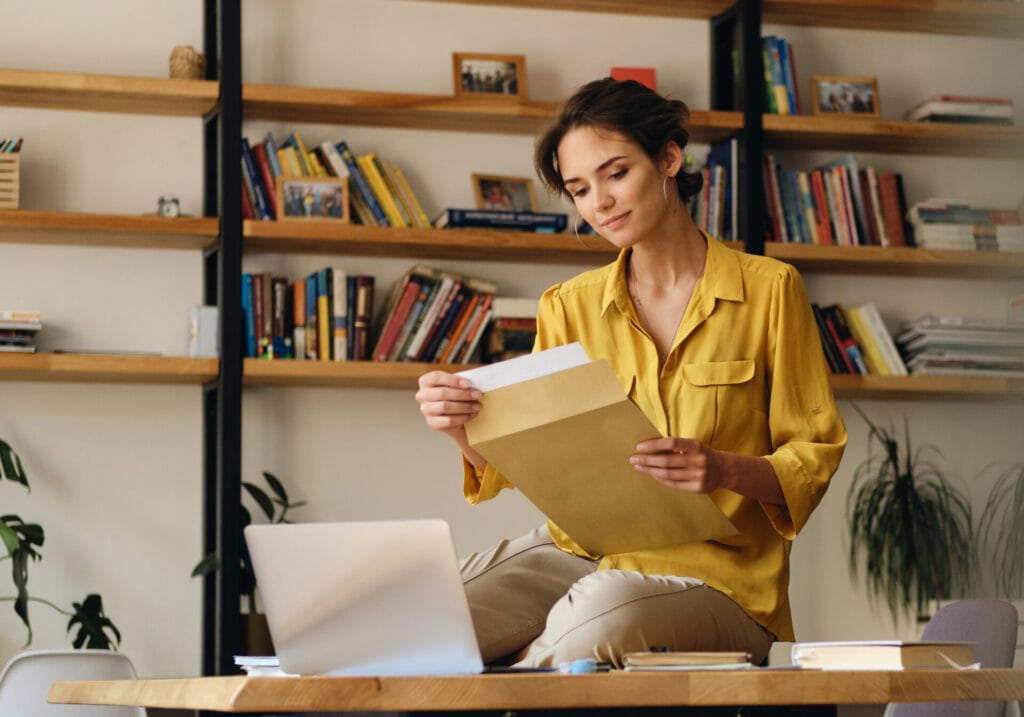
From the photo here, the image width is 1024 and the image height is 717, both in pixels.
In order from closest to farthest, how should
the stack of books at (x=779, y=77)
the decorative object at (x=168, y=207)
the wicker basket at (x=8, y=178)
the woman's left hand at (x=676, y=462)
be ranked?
the woman's left hand at (x=676, y=462)
the wicker basket at (x=8, y=178)
the decorative object at (x=168, y=207)
the stack of books at (x=779, y=77)

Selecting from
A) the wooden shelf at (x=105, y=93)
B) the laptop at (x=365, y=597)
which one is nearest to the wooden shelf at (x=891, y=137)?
the wooden shelf at (x=105, y=93)

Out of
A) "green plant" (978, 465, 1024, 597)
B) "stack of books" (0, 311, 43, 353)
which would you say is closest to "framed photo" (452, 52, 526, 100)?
"stack of books" (0, 311, 43, 353)

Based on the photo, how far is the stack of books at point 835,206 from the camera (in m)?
3.94

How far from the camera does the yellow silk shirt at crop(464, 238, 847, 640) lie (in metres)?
1.72

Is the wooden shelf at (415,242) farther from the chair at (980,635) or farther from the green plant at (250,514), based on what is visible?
the chair at (980,635)

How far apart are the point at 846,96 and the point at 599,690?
11.3 ft

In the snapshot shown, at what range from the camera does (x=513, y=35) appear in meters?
4.04

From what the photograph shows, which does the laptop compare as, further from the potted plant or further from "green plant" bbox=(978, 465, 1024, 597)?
"green plant" bbox=(978, 465, 1024, 597)

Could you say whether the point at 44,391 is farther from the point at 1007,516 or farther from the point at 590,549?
the point at 1007,516

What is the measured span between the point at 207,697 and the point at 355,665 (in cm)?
16

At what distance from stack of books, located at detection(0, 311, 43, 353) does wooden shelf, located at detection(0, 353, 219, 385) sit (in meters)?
0.06

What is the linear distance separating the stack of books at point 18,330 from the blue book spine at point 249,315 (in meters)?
0.53

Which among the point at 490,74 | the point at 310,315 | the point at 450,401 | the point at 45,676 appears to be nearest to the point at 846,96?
the point at 490,74

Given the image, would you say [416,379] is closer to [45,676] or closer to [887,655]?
[45,676]
